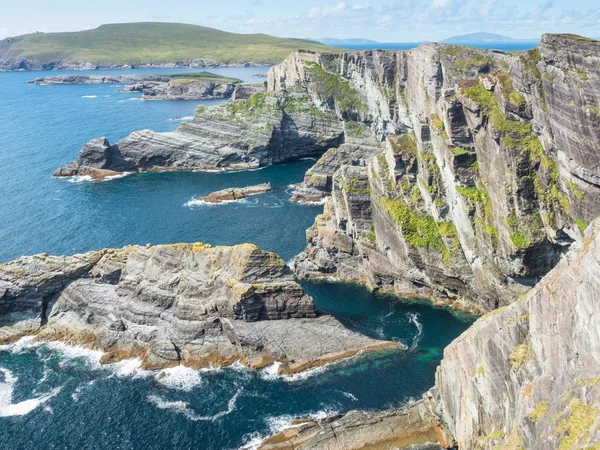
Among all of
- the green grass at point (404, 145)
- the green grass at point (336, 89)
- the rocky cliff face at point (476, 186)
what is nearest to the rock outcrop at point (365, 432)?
the rocky cliff face at point (476, 186)

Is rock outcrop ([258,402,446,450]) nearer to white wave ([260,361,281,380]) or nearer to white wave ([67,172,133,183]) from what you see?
white wave ([260,361,281,380])

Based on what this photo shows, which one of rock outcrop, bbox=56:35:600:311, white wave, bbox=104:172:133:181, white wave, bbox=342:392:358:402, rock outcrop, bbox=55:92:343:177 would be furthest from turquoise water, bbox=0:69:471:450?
rock outcrop, bbox=55:92:343:177

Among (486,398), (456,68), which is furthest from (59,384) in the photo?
(456,68)

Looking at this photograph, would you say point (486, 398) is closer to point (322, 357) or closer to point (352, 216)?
point (322, 357)

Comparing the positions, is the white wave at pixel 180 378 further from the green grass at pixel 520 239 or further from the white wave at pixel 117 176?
the white wave at pixel 117 176

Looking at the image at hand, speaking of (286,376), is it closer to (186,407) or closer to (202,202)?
(186,407)
